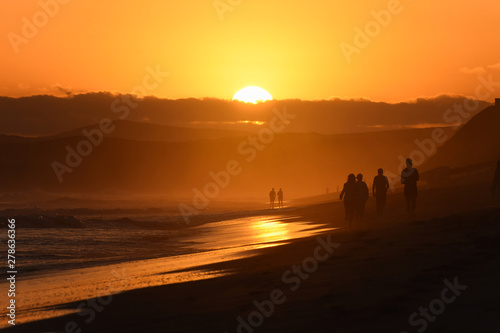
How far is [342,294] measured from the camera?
8172 millimetres

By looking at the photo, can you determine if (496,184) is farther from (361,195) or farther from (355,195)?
(355,195)

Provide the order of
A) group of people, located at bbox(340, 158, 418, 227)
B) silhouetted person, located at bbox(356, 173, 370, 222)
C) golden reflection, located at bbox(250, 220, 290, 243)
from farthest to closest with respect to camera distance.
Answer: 1. golden reflection, located at bbox(250, 220, 290, 243)
2. silhouetted person, located at bbox(356, 173, 370, 222)
3. group of people, located at bbox(340, 158, 418, 227)

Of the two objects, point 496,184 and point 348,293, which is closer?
point 348,293

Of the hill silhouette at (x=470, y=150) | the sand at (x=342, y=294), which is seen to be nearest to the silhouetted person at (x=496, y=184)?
the sand at (x=342, y=294)

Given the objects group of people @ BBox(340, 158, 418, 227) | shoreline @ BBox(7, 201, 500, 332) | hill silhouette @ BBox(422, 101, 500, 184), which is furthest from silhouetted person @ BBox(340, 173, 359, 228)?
hill silhouette @ BBox(422, 101, 500, 184)

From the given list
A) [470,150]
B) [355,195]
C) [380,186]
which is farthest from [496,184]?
[470,150]

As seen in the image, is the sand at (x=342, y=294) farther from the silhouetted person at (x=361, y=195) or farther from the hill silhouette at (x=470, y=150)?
the hill silhouette at (x=470, y=150)

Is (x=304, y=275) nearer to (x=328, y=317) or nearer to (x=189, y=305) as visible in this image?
(x=189, y=305)

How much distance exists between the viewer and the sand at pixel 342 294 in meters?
6.72

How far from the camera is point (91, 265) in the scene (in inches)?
675

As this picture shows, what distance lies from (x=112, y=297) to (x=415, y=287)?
200 inches

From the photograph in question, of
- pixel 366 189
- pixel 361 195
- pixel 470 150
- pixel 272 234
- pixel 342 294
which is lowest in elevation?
pixel 342 294

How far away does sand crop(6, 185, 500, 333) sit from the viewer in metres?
6.72

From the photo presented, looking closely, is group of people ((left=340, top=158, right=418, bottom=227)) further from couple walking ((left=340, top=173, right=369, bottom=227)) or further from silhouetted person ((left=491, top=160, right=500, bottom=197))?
silhouetted person ((left=491, top=160, right=500, bottom=197))
